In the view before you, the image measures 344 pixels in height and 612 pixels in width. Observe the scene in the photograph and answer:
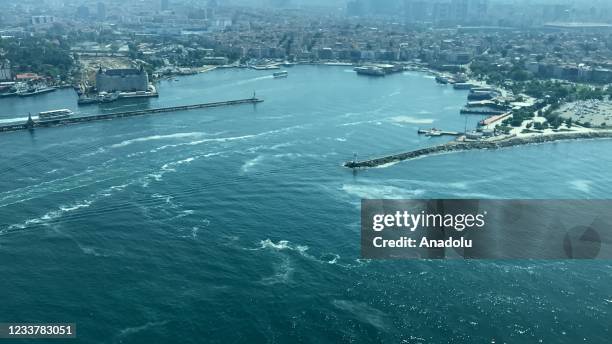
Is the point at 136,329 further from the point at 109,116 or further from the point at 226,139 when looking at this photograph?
the point at 109,116

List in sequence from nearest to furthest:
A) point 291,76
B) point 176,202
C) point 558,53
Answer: point 176,202 → point 291,76 → point 558,53

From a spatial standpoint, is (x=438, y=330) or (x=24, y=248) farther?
(x=24, y=248)

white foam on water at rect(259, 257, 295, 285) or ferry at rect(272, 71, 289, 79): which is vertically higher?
ferry at rect(272, 71, 289, 79)

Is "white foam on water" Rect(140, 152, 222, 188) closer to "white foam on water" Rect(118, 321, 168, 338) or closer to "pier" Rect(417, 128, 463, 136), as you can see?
"white foam on water" Rect(118, 321, 168, 338)

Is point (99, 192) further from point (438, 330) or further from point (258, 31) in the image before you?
point (258, 31)

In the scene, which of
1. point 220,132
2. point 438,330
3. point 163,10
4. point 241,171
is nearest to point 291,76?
point 220,132

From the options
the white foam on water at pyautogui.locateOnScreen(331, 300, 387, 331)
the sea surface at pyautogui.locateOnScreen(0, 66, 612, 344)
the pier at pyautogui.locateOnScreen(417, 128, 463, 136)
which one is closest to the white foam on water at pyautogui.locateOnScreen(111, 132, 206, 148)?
the sea surface at pyautogui.locateOnScreen(0, 66, 612, 344)

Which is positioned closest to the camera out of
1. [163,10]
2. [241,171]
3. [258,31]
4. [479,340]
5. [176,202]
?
[479,340]
